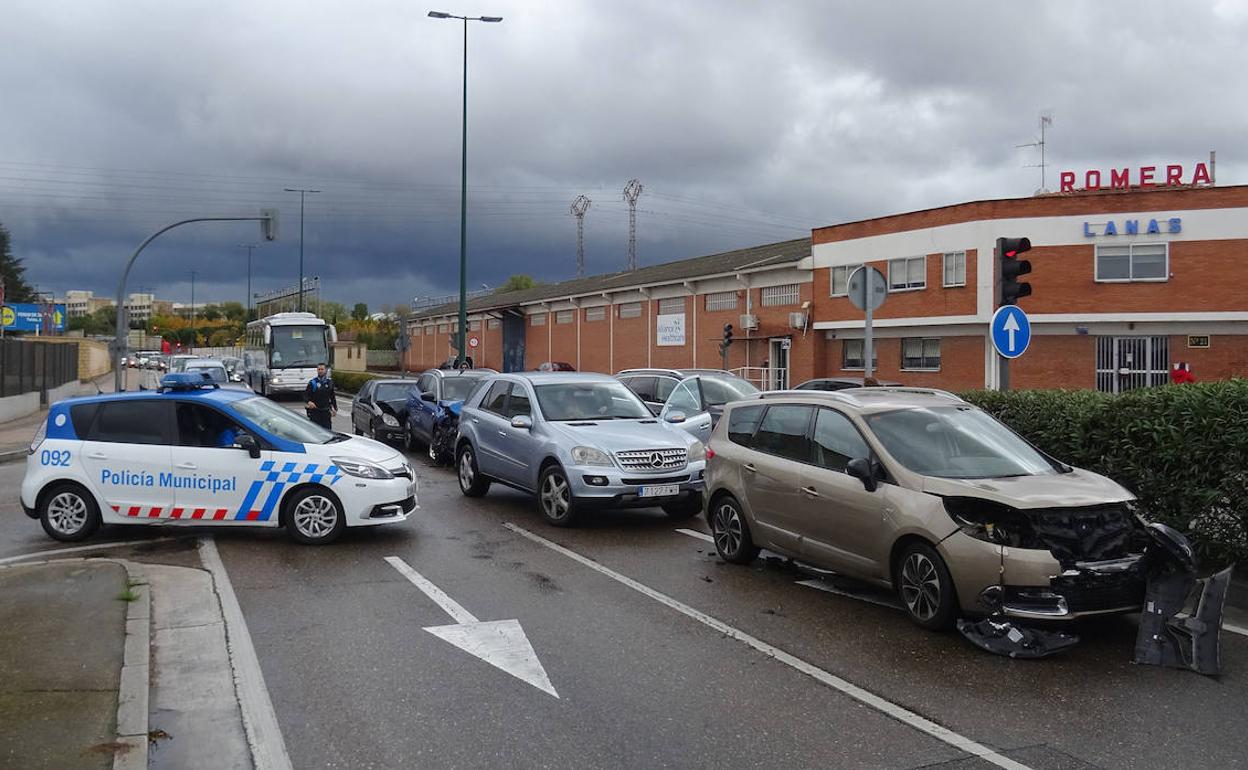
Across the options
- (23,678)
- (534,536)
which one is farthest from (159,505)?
(23,678)

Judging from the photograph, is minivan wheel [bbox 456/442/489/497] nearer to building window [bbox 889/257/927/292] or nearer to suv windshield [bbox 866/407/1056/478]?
suv windshield [bbox 866/407/1056/478]

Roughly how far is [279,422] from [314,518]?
1.21 m

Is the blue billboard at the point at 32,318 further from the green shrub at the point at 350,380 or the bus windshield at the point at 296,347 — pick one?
the bus windshield at the point at 296,347

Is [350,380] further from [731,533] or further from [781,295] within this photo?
[731,533]

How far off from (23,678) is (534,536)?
17.9 ft

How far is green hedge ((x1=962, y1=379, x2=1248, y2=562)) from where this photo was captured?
7.34 metres

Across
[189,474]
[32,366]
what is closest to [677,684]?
[189,474]

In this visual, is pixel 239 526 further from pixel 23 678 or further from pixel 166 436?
pixel 23 678

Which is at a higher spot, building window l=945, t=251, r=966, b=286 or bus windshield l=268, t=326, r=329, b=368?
building window l=945, t=251, r=966, b=286

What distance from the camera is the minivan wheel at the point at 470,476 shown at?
42.6ft

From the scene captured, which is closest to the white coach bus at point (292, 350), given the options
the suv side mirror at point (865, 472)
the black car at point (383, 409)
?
the black car at point (383, 409)

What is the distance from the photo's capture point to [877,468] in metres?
6.89

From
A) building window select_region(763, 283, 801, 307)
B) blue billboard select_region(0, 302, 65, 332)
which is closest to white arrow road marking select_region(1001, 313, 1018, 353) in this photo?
building window select_region(763, 283, 801, 307)

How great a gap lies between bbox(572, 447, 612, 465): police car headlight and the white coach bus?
29916mm
